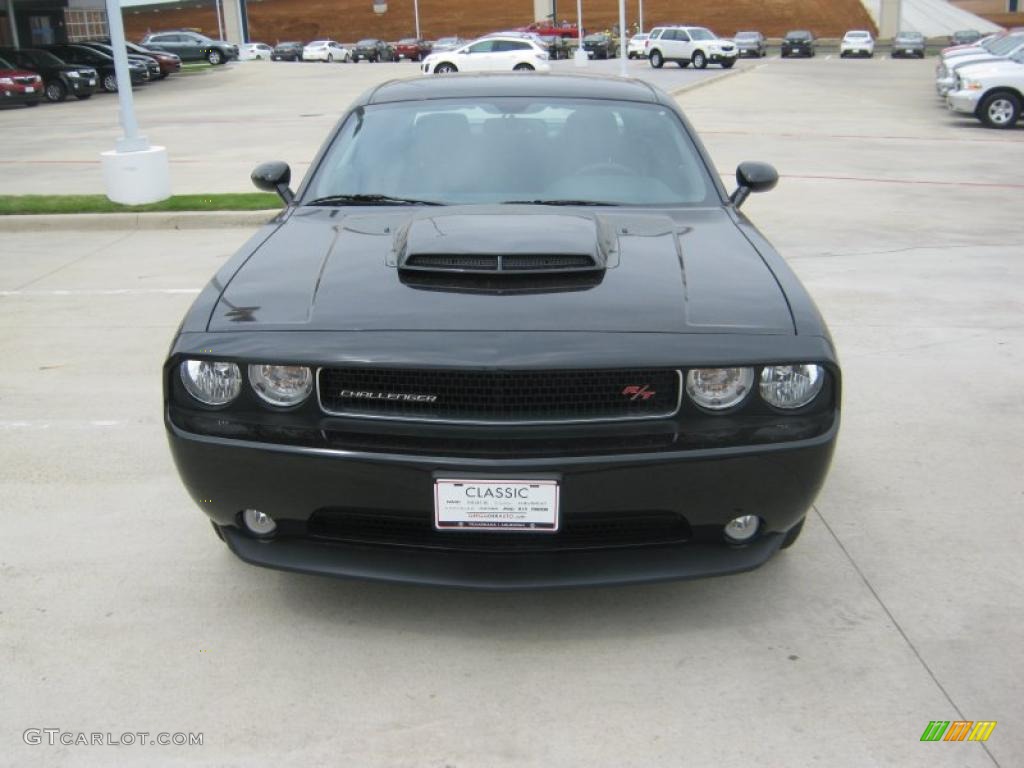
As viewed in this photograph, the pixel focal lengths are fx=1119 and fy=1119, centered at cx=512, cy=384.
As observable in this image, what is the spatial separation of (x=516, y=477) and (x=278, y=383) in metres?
0.75

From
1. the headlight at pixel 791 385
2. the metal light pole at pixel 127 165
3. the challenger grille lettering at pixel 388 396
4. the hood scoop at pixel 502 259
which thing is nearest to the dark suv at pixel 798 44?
the metal light pole at pixel 127 165

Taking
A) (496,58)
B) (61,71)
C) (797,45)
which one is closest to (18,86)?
(61,71)

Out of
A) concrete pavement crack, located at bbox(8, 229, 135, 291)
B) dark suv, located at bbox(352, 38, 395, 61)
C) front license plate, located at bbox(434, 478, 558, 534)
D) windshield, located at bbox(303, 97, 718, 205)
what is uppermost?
windshield, located at bbox(303, 97, 718, 205)

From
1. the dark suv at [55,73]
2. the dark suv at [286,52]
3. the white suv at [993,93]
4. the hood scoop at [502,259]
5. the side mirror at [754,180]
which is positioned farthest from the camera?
the dark suv at [286,52]

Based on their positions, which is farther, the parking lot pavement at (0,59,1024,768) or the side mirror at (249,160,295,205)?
the side mirror at (249,160,295,205)

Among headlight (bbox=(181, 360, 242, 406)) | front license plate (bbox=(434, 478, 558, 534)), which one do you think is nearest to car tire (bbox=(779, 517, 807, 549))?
front license plate (bbox=(434, 478, 558, 534))

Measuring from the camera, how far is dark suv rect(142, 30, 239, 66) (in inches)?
2168

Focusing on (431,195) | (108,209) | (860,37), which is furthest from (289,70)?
(431,195)

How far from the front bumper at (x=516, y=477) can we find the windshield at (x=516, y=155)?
1582 millimetres

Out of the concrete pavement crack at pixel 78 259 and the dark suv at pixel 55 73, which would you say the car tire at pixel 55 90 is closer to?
the dark suv at pixel 55 73

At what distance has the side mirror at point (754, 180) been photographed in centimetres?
482

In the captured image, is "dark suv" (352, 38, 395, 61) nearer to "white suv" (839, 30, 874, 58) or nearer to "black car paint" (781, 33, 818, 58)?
"black car paint" (781, 33, 818, 58)

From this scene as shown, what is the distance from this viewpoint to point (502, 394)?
3102mm

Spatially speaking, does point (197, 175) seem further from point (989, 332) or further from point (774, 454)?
point (774, 454)
